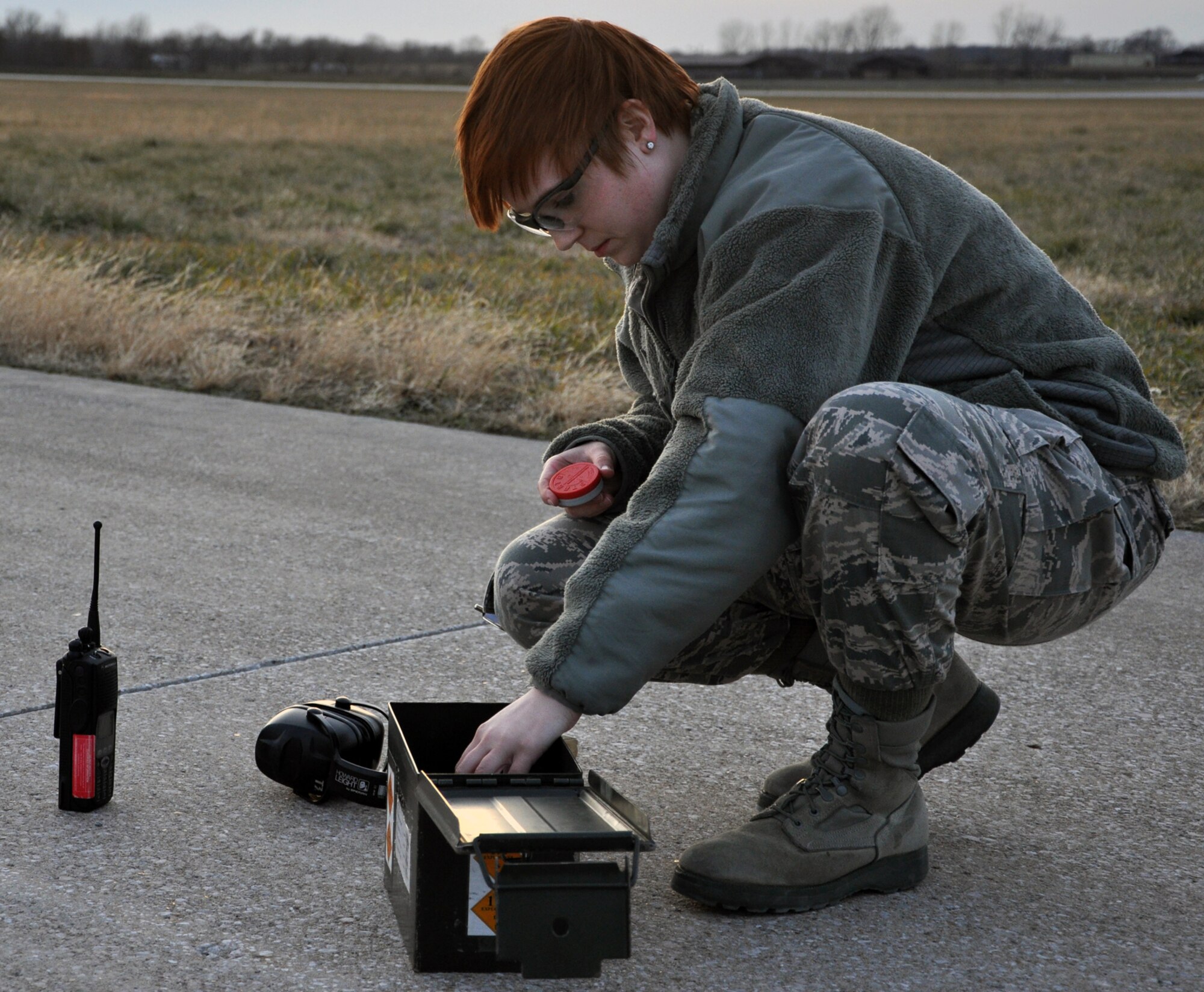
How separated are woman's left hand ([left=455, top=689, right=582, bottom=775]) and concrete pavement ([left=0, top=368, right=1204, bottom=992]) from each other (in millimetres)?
303

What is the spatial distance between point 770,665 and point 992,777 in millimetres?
566

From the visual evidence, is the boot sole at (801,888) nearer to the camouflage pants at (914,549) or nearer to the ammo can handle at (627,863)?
the camouflage pants at (914,549)

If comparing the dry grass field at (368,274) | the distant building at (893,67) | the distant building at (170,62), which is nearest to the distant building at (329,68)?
the distant building at (170,62)

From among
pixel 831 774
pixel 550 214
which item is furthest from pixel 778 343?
pixel 831 774

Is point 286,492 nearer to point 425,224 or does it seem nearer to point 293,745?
point 293,745

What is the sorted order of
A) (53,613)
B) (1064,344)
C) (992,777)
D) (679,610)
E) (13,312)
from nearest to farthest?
1. (679,610)
2. (1064,344)
3. (992,777)
4. (53,613)
5. (13,312)

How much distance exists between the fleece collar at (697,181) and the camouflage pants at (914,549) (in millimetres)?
371

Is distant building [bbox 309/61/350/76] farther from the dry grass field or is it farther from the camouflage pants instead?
the camouflage pants

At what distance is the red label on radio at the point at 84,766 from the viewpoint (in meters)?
2.35

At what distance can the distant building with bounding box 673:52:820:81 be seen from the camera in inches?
3999

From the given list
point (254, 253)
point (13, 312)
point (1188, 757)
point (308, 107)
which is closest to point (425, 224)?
point (254, 253)

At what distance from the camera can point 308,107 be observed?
53938mm

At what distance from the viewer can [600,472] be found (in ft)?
8.05

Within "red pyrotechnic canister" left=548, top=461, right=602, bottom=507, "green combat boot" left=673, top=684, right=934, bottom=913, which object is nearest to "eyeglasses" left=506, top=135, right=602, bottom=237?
"red pyrotechnic canister" left=548, top=461, right=602, bottom=507
